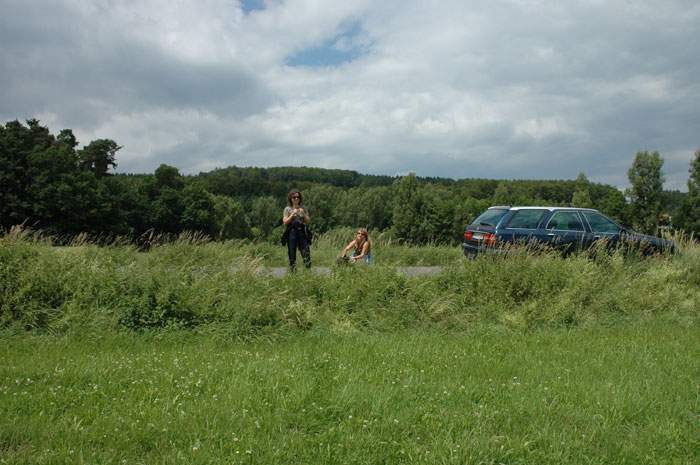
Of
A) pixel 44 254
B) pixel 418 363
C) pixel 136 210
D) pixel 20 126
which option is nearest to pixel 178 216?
pixel 136 210

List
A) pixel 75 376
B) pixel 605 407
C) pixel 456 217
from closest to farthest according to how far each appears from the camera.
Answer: pixel 605 407 → pixel 75 376 → pixel 456 217

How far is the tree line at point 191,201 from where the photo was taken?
4569cm

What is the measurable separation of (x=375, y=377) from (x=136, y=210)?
59874 millimetres

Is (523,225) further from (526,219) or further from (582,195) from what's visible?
(582,195)

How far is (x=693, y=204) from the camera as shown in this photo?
48.3 metres

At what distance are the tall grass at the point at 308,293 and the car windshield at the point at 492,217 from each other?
7.40 ft

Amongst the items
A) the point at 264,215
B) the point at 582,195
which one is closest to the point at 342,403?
the point at 582,195

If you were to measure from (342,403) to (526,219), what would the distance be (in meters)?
9.64

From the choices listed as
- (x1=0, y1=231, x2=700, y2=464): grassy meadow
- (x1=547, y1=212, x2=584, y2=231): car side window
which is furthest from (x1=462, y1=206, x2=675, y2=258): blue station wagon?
(x1=0, y1=231, x2=700, y2=464): grassy meadow

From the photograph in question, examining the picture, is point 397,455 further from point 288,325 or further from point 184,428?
point 288,325

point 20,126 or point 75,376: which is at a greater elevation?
point 20,126

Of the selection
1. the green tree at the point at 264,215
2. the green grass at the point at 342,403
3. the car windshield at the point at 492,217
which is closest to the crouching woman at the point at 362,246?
the car windshield at the point at 492,217

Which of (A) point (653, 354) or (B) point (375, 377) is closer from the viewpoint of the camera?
(B) point (375, 377)

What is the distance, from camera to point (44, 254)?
8133mm
